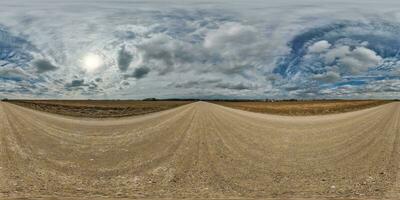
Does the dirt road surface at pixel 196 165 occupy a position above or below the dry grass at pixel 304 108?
below

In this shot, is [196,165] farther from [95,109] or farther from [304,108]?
[304,108]

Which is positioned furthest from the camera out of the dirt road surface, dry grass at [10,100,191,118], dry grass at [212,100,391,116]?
dry grass at [212,100,391,116]

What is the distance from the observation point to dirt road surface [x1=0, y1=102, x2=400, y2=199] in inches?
368

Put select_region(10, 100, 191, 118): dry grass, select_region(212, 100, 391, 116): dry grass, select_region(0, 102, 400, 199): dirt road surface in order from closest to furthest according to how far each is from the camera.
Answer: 1. select_region(0, 102, 400, 199): dirt road surface
2. select_region(10, 100, 191, 118): dry grass
3. select_region(212, 100, 391, 116): dry grass

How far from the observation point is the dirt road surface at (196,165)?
9.36 m

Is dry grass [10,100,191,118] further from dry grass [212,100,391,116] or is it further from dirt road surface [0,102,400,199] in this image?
dirt road surface [0,102,400,199]

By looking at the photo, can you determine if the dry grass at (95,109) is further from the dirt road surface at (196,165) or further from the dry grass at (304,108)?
the dirt road surface at (196,165)

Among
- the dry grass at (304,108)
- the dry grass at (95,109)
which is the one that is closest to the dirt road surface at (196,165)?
the dry grass at (95,109)

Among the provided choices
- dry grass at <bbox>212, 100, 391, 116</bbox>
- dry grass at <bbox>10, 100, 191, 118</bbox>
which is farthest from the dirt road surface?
dry grass at <bbox>212, 100, 391, 116</bbox>

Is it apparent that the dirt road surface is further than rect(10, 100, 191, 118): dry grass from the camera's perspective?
No

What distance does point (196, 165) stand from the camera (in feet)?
40.7

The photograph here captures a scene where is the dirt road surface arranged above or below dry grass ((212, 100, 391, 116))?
below

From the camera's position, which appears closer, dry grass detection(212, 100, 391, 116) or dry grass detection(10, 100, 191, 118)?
dry grass detection(10, 100, 191, 118)

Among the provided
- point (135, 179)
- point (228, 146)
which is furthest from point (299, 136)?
point (135, 179)
